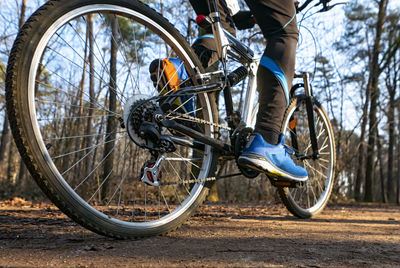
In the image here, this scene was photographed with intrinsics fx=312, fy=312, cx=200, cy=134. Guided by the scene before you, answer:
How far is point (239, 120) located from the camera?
5.91ft

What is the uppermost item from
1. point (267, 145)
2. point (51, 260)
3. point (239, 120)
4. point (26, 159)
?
point (239, 120)

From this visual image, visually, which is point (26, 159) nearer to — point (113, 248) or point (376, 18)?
point (113, 248)

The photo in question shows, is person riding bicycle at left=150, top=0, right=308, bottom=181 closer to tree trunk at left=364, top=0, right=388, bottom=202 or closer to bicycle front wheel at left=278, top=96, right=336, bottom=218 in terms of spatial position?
bicycle front wheel at left=278, top=96, right=336, bottom=218

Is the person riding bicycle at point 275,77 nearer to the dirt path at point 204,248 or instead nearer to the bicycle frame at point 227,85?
the bicycle frame at point 227,85

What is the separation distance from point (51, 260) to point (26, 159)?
34 cm

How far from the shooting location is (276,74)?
167 centimetres

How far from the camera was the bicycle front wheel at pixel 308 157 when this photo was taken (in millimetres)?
2373

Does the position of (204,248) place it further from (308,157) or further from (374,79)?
(374,79)

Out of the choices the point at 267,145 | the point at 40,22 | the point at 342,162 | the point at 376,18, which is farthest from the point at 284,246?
the point at 376,18

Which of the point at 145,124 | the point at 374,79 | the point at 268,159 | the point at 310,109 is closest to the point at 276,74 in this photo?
the point at 268,159

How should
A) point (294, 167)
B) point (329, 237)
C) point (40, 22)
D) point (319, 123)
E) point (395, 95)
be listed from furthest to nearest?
point (395, 95)
point (319, 123)
point (294, 167)
point (329, 237)
point (40, 22)

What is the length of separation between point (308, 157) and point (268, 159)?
1.00 metres

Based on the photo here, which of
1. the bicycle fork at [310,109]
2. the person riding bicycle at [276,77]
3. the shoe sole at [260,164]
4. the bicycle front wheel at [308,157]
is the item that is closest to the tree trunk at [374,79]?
the bicycle front wheel at [308,157]

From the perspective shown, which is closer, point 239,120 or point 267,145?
point 267,145
